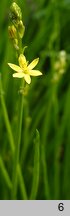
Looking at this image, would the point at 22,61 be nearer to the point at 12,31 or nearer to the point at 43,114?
the point at 12,31

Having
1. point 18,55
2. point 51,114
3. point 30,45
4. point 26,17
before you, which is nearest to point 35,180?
point 18,55

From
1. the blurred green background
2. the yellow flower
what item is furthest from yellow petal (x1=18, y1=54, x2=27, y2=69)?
the blurred green background

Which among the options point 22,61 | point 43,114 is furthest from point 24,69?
point 43,114

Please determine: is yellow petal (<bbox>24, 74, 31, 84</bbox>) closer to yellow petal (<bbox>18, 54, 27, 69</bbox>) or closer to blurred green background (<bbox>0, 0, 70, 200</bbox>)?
yellow petal (<bbox>18, 54, 27, 69</bbox>)

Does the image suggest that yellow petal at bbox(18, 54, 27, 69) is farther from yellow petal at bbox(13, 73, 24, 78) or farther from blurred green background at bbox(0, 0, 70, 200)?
blurred green background at bbox(0, 0, 70, 200)

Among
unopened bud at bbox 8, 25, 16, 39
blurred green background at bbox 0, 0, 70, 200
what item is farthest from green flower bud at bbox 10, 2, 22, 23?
blurred green background at bbox 0, 0, 70, 200

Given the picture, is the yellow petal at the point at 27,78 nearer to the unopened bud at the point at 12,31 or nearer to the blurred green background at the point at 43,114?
the unopened bud at the point at 12,31

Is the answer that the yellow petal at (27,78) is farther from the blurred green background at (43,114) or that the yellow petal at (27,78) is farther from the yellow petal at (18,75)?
the blurred green background at (43,114)

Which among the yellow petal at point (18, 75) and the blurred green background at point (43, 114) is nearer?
the yellow petal at point (18, 75)

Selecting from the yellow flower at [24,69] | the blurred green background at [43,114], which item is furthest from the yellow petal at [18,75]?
the blurred green background at [43,114]

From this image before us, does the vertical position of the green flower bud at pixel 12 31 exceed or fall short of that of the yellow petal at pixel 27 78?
it exceeds it

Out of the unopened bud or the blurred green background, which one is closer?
the unopened bud

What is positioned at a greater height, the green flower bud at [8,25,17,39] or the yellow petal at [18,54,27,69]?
the green flower bud at [8,25,17,39]
